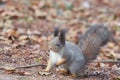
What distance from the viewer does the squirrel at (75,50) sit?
4.59 meters

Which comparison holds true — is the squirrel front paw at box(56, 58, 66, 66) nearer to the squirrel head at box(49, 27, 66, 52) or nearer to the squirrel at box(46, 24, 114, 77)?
the squirrel at box(46, 24, 114, 77)

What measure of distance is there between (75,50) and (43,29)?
280cm

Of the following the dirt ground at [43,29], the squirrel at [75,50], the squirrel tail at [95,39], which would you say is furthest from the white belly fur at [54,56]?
the squirrel tail at [95,39]

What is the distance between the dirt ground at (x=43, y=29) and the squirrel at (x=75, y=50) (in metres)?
0.13

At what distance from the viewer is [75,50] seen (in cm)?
477

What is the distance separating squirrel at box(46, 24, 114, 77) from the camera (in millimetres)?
4594

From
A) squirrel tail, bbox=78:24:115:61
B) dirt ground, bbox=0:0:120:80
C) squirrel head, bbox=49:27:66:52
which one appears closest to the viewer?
squirrel head, bbox=49:27:66:52

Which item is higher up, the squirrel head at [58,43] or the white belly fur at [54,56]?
the squirrel head at [58,43]

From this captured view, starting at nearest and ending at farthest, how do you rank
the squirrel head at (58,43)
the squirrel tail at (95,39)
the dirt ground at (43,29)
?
the squirrel head at (58,43), the dirt ground at (43,29), the squirrel tail at (95,39)

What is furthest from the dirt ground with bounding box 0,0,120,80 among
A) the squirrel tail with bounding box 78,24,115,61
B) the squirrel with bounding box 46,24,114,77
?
the squirrel tail with bounding box 78,24,115,61

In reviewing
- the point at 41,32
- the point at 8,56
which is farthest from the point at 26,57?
the point at 41,32

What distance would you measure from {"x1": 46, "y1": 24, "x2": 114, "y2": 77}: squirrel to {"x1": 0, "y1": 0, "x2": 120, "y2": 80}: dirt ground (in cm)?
13

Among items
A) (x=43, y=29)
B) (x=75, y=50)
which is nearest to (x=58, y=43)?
(x=75, y=50)

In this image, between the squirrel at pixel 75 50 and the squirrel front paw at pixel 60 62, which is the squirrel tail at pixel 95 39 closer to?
the squirrel at pixel 75 50
